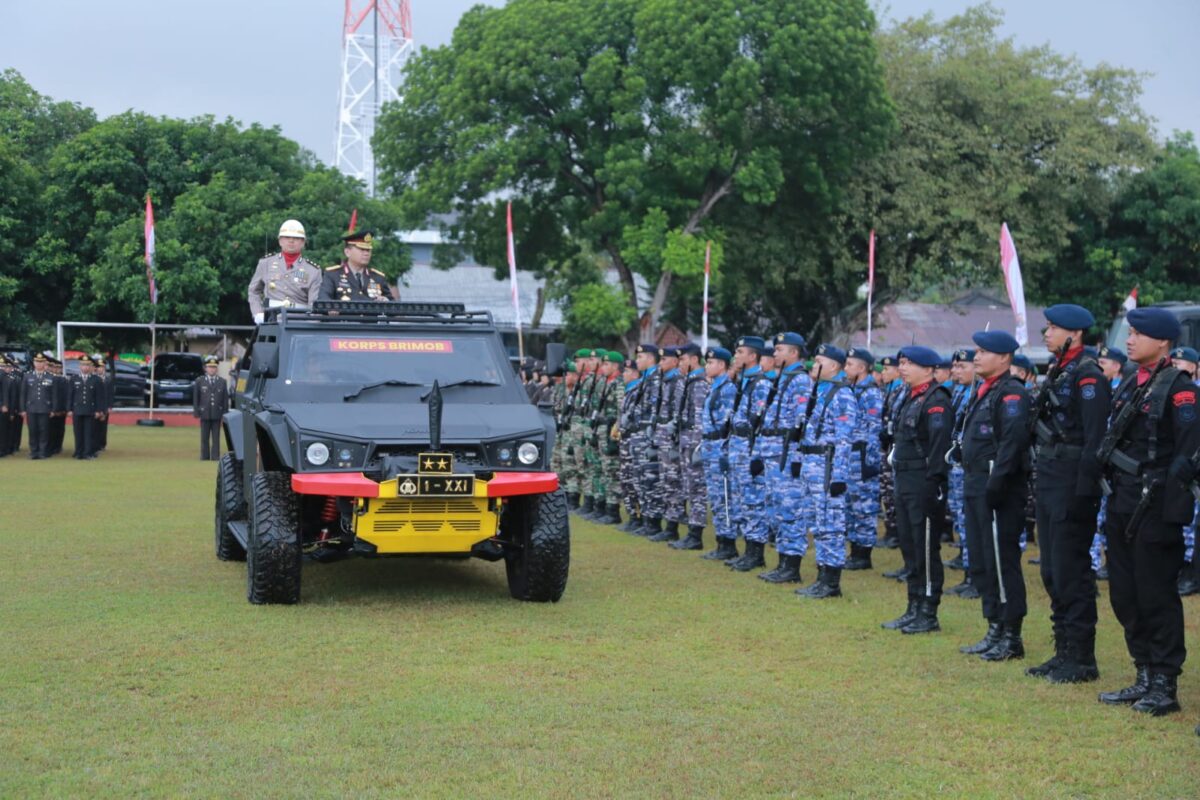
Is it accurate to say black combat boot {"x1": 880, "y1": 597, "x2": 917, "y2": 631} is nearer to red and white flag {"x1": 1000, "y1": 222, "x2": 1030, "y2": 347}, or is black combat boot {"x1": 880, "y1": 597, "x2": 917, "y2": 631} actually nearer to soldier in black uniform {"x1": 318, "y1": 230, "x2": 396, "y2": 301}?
soldier in black uniform {"x1": 318, "y1": 230, "x2": 396, "y2": 301}

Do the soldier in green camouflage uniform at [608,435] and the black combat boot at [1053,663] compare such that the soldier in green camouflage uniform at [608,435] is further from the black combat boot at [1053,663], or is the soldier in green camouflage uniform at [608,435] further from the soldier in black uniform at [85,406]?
the soldier in black uniform at [85,406]

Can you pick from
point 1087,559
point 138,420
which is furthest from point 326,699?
point 138,420

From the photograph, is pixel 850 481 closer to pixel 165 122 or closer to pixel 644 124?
pixel 644 124

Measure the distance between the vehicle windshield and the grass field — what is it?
1.46 meters

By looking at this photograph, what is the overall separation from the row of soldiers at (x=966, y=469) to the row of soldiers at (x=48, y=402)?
13.4m

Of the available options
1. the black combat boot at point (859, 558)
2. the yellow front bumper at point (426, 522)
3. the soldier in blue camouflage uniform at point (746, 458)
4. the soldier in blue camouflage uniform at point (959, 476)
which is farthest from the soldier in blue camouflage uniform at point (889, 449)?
the yellow front bumper at point (426, 522)

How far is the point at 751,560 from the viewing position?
1175cm

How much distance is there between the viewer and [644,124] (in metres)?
33.7

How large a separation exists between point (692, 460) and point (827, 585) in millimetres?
3196

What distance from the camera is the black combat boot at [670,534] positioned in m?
13.8

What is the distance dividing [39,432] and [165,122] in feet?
47.9

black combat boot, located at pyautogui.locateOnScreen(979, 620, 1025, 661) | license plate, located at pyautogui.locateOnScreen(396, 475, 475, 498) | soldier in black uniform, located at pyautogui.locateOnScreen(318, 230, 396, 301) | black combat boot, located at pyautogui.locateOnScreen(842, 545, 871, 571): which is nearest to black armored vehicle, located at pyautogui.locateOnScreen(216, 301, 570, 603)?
license plate, located at pyautogui.locateOnScreen(396, 475, 475, 498)

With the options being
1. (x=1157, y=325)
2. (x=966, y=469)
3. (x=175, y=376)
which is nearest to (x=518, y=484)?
(x=966, y=469)

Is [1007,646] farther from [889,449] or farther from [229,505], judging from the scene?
[229,505]
